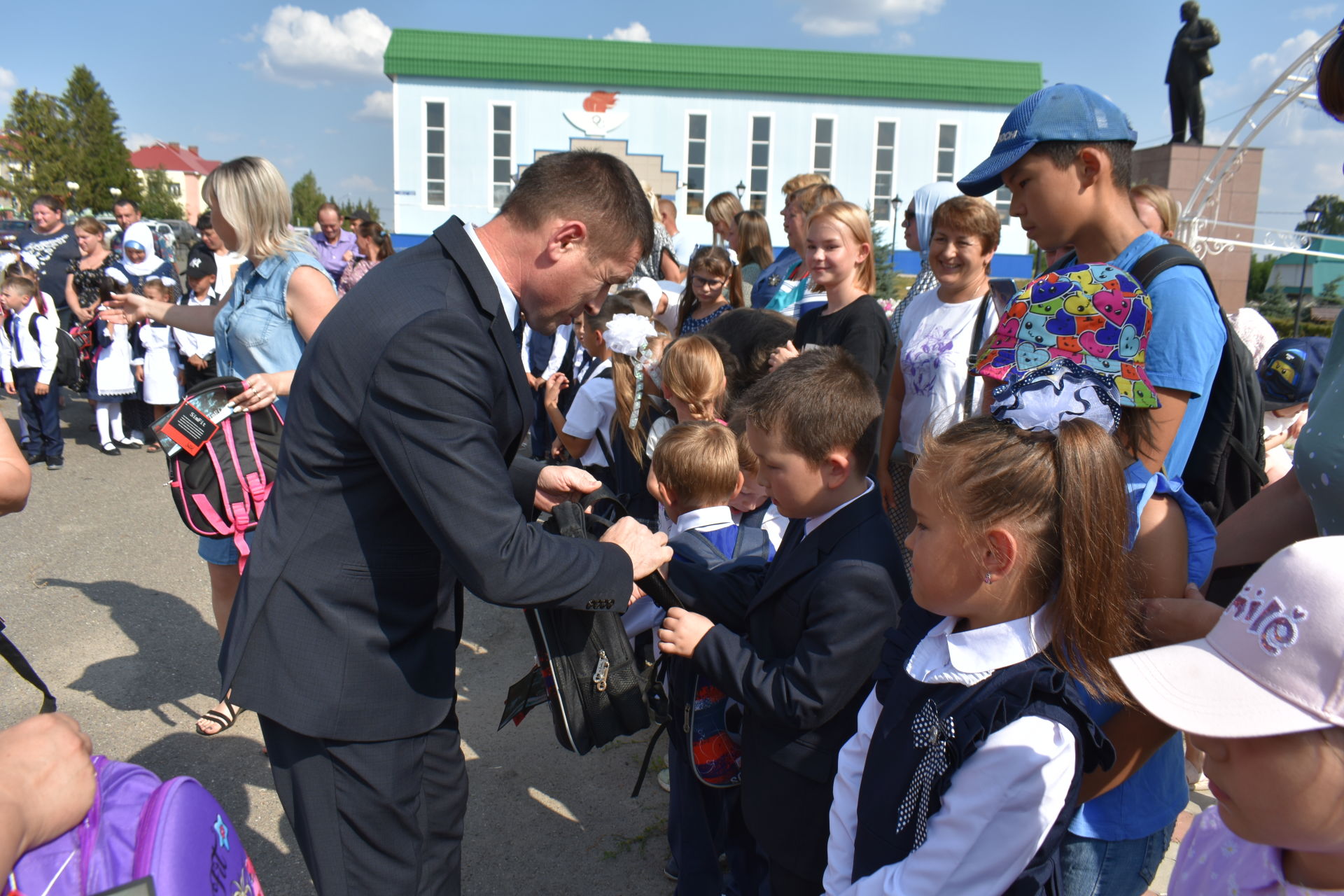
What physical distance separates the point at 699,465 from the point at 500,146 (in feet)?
101

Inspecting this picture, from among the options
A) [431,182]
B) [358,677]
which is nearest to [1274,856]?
[358,677]

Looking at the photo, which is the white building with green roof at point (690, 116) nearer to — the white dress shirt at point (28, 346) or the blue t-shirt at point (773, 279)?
the white dress shirt at point (28, 346)

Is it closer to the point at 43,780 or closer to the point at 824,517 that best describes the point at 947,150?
the point at 824,517

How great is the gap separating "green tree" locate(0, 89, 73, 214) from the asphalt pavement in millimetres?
44547

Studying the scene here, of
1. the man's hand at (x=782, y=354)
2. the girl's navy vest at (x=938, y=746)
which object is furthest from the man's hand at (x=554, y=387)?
the girl's navy vest at (x=938, y=746)

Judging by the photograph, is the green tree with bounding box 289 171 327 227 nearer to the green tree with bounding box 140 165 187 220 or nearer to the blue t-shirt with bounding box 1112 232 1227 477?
the green tree with bounding box 140 165 187 220

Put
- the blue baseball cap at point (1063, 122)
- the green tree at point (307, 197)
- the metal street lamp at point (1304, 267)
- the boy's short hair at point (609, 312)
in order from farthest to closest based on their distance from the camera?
1. the green tree at point (307, 197)
2. the metal street lamp at point (1304, 267)
3. the boy's short hair at point (609, 312)
4. the blue baseball cap at point (1063, 122)

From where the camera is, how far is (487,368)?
1.69 m

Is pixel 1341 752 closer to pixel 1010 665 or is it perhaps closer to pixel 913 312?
pixel 1010 665

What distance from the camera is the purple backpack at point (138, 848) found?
1.24 m

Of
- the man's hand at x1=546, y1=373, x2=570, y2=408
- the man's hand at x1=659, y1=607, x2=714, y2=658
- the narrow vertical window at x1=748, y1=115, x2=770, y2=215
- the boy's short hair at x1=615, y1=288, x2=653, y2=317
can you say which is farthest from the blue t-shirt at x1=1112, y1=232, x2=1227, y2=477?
the narrow vertical window at x1=748, y1=115, x2=770, y2=215

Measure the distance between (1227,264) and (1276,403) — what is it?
11.5m

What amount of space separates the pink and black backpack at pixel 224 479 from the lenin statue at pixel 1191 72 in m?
14.5

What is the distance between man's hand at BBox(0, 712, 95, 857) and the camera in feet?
3.92
